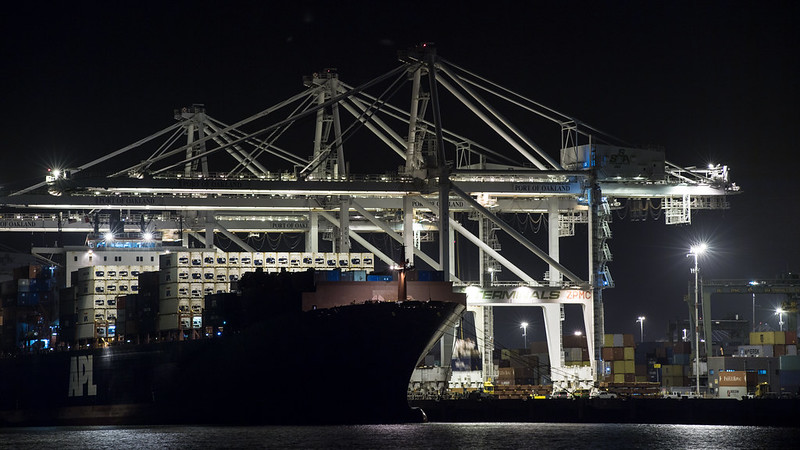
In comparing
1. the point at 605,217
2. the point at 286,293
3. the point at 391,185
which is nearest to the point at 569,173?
the point at 605,217

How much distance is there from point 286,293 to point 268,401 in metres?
4.43

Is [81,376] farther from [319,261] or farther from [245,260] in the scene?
[319,261]

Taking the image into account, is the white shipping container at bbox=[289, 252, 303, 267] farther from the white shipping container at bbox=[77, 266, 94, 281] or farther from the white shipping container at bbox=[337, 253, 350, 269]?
the white shipping container at bbox=[77, 266, 94, 281]

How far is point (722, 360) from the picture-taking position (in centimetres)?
6438

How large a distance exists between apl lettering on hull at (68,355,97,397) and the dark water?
4010 millimetres

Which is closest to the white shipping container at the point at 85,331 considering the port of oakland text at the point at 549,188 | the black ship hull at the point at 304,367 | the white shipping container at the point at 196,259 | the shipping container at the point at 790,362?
the black ship hull at the point at 304,367

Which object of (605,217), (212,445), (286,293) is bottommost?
(212,445)

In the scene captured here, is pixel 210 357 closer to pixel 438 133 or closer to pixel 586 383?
pixel 438 133

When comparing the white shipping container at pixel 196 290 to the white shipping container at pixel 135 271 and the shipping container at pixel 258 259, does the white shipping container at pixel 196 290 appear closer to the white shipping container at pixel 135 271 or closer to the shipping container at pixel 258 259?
the shipping container at pixel 258 259

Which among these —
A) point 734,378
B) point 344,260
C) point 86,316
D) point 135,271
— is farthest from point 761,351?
point 86,316

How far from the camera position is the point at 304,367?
51375 millimetres

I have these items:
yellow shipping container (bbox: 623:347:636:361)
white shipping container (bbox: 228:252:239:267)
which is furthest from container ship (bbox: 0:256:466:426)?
yellow shipping container (bbox: 623:347:636:361)

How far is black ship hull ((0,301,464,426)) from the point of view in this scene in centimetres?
5088

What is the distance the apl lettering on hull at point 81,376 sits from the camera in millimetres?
61562
